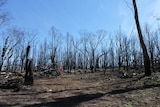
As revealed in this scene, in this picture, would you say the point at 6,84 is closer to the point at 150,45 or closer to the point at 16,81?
the point at 16,81

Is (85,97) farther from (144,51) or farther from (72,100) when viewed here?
(144,51)

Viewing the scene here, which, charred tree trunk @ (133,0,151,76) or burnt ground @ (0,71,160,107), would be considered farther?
charred tree trunk @ (133,0,151,76)

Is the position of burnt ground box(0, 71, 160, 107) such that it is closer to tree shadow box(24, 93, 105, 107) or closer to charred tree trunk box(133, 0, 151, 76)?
tree shadow box(24, 93, 105, 107)

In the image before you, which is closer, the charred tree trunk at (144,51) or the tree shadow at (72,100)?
the tree shadow at (72,100)

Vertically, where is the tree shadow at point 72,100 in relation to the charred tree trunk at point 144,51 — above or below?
below

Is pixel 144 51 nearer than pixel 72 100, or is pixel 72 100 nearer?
pixel 72 100

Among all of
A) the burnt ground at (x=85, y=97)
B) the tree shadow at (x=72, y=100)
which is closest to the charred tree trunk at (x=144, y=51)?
the burnt ground at (x=85, y=97)

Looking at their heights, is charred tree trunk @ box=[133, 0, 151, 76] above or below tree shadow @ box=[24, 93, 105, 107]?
above

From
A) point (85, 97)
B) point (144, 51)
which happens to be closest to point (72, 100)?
point (85, 97)

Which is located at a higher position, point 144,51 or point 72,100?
point 144,51

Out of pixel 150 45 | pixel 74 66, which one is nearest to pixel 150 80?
pixel 150 45

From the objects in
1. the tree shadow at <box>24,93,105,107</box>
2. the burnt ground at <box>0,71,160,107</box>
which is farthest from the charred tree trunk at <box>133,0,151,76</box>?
the tree shadow at <box>24,93,105,107</box>

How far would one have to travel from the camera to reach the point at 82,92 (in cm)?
1248

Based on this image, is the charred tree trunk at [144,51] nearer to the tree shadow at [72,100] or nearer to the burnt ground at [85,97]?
the burnt ground at [85,97]
